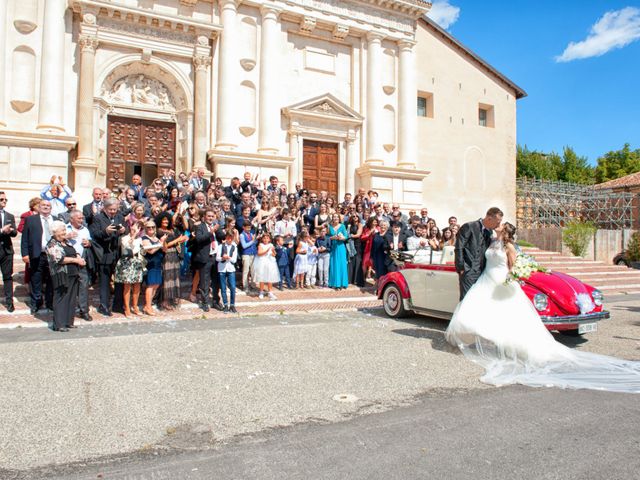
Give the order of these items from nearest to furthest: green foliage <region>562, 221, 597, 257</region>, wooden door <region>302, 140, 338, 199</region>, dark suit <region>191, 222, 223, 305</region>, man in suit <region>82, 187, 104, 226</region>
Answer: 1. dark suit <region>191, 222, 223, 305</region>
2. man in suit <region>82, 187, 104, 226</region>
3. wooden door <region>302, 140, 338, 199</region>
4. green foliage <region>562, 221, 597, 257</region>

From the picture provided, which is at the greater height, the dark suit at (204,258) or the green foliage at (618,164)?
the green foliage at (618,164)

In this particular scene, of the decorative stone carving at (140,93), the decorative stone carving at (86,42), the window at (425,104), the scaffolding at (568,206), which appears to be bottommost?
the scaffolding at (568,206)

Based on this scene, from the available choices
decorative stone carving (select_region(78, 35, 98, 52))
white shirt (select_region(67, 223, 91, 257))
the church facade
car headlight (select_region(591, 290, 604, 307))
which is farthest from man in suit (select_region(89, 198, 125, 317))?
decorative stone carving (select_region(78, 35, 98, 52))

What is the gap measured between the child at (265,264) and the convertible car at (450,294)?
8.33 feet

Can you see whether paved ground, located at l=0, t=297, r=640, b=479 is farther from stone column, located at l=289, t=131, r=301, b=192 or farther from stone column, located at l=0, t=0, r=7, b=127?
stone column, located at l=289, t=131, r=301, b=192

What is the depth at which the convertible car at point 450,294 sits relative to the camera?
7.09m

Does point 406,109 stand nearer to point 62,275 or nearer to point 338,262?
point 338,262


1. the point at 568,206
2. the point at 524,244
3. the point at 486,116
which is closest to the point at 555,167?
the point at 568,206

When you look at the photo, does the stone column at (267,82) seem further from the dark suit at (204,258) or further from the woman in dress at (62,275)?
the woman in dress at (62,275)

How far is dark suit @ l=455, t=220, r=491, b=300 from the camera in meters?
7.21

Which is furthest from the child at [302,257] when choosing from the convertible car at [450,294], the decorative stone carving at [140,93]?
the decorative stone carving at [140,93]

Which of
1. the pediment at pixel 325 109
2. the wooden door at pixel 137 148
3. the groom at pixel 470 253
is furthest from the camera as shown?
the pediment at pixel 325 109

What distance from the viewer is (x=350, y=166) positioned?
21.0 meters

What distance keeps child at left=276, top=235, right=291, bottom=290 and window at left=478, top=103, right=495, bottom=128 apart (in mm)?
17819
